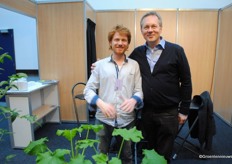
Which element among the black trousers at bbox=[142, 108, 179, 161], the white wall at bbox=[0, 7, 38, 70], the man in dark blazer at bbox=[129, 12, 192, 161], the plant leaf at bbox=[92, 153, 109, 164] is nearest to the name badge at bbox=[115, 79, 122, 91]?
the man in dark blazer at bbox=[129, 12, 192, 161]

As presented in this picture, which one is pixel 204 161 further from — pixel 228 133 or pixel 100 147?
pixel 100 147

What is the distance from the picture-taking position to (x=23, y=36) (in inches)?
159

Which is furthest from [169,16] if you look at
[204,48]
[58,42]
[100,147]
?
[100,147]

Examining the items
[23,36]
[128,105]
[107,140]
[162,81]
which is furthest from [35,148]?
[23,36]

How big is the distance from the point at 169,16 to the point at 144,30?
2747 millimetres

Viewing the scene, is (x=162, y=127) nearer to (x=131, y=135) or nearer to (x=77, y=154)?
(x=131, y=135)

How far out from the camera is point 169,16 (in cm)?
382

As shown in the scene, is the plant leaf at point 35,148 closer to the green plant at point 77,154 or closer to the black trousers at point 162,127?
the green plant at point 77,154

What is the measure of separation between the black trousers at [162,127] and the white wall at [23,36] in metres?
3.35

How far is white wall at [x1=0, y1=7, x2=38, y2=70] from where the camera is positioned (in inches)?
158

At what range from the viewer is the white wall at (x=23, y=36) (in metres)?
4.02

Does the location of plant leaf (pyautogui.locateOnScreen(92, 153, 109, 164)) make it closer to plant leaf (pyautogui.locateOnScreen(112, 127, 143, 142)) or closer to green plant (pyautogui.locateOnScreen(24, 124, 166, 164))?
green plant (pyautogui.locateOnScreen(24, 124, 166, 164))

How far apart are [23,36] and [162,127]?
384 cm

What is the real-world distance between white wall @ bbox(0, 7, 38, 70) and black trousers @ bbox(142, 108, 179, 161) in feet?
11.0
